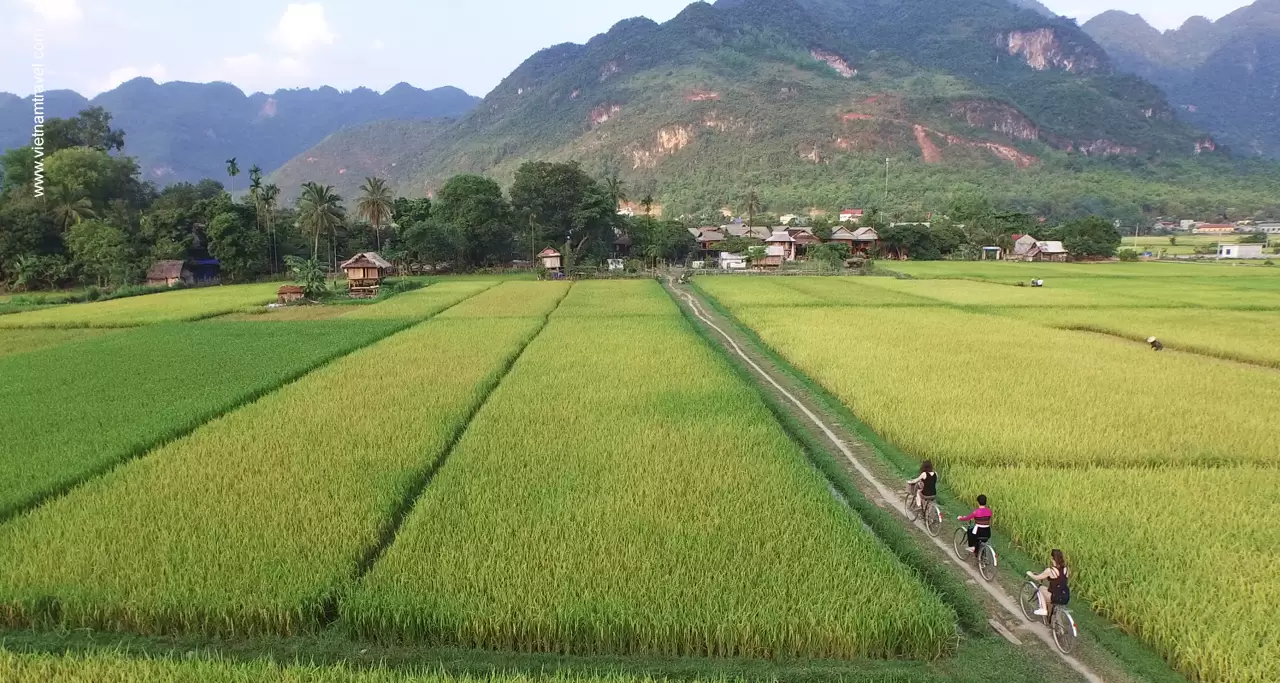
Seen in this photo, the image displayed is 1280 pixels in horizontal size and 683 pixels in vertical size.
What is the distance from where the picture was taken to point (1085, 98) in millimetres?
142875

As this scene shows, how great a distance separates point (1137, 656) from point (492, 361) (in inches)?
490

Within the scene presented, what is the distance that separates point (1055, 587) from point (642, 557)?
324cm

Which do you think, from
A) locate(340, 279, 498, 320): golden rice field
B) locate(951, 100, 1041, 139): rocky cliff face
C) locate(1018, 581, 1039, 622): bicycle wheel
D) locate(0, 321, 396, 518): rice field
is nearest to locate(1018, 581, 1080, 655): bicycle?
locate(1018, 581, 1039, 622): bicycle wheel

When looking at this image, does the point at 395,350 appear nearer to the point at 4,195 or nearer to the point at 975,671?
the point at 975,671

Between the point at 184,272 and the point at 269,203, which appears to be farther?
the point at 269,203

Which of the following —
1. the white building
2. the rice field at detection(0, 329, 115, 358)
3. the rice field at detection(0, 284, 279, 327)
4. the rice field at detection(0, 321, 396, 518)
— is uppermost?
the white building

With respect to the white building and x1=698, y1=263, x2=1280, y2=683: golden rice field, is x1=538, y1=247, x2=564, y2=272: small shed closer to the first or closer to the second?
x1=698, y1=263, x2=1280, y2=683: golden rice field

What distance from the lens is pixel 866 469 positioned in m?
8.90

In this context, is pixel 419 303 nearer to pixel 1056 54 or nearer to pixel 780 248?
pixel 780 248

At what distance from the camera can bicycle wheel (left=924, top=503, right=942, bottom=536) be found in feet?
22.9

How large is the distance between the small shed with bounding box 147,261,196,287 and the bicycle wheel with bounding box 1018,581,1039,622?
45466 millimetres

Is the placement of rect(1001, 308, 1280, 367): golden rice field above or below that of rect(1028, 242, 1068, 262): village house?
below

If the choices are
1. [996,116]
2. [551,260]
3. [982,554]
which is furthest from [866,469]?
[996,116]

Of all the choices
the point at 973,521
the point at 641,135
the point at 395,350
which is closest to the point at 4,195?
the point at 395,350
